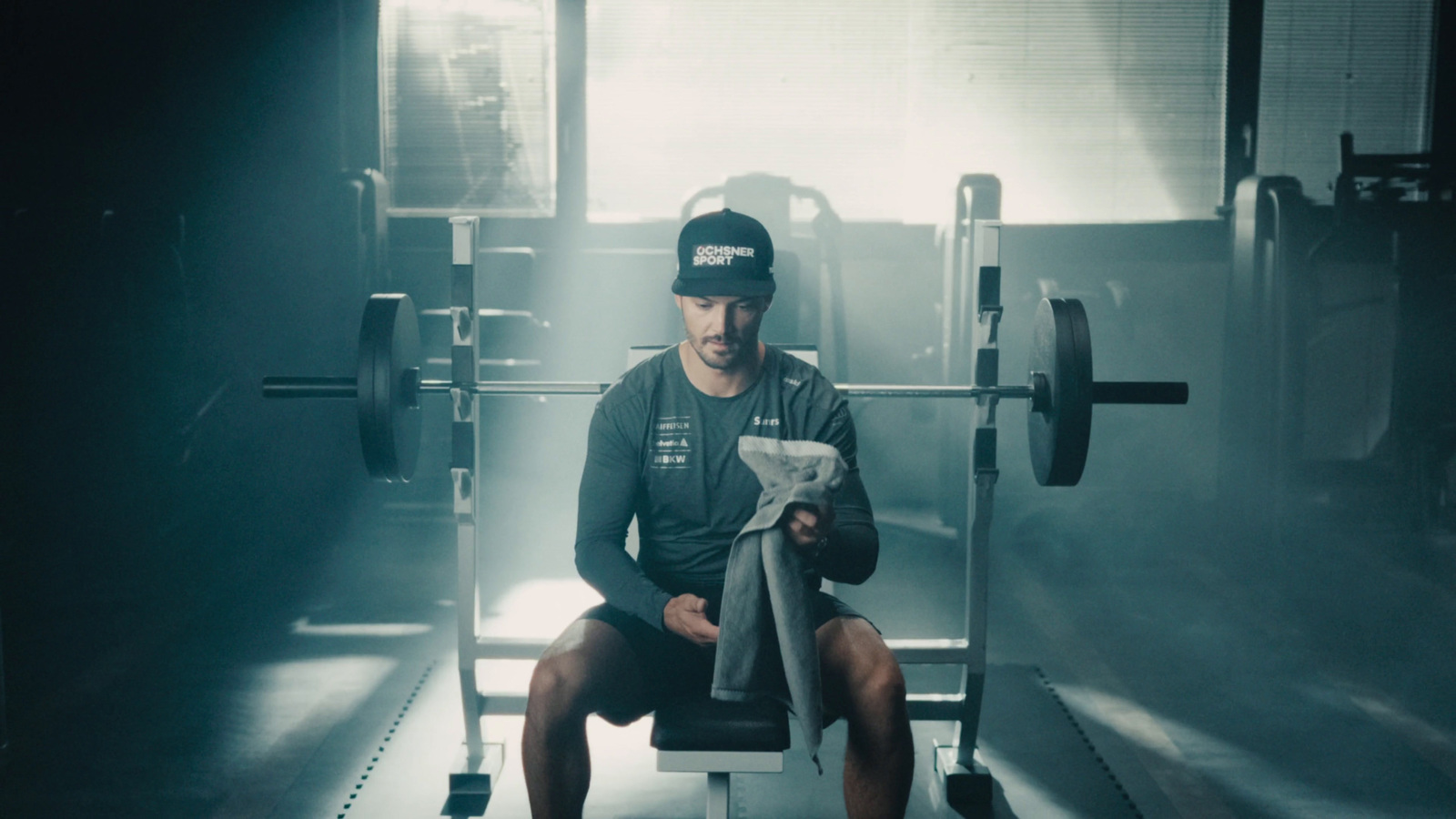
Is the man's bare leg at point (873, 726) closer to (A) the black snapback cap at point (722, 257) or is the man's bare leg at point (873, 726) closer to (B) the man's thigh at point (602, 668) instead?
(B) the man's thigh at point (602, 668)

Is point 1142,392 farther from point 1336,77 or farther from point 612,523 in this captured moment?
point 1336,77

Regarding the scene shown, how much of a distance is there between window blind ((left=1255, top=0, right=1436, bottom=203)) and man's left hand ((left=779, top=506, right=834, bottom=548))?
15.1ft

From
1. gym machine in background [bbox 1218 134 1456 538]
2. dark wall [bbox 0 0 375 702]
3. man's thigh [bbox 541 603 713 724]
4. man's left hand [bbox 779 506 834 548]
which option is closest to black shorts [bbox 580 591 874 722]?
man's thigh [bbox 541 603 713 724]

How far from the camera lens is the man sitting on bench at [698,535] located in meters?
1.78

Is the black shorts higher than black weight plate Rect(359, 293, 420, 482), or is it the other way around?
black weight plate Rect(359, 293, 420, 482)

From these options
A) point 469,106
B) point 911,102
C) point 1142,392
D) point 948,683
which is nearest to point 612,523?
point 1142,392

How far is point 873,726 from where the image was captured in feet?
5.85

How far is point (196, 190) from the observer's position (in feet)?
14.0

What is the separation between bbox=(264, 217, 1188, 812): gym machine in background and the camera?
2287 millimetres

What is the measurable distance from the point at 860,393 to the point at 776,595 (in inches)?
33.2

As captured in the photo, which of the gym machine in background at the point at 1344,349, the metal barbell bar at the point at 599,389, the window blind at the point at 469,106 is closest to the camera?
the metal barbell bar at the point at 599,389

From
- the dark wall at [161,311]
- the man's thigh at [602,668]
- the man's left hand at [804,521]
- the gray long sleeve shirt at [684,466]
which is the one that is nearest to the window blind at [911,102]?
the dark wall at [161,311]

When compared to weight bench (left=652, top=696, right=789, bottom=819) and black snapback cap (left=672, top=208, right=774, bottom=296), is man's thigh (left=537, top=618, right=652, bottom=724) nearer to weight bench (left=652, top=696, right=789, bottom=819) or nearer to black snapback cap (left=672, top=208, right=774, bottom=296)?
weight bench (left=652, top=696, right=789, bottom=819)

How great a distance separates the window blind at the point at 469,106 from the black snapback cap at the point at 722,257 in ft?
12.2
